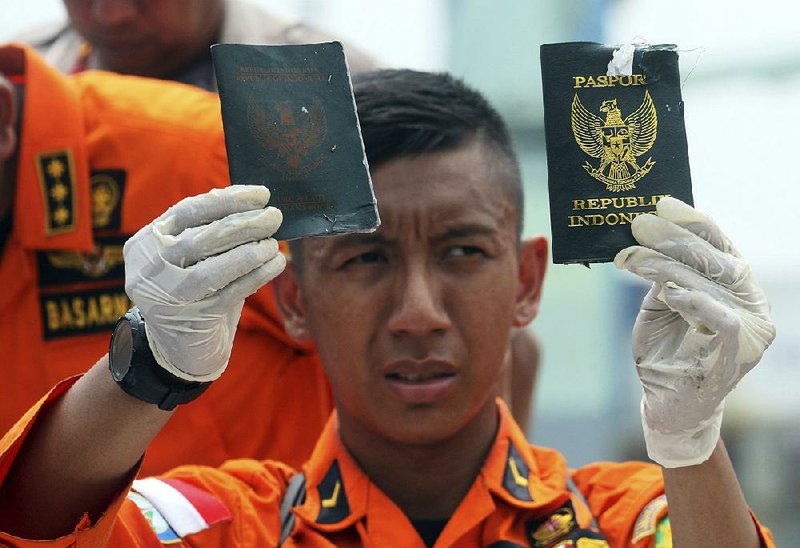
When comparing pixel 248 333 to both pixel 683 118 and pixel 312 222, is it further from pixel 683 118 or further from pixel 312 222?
pixel 683 118

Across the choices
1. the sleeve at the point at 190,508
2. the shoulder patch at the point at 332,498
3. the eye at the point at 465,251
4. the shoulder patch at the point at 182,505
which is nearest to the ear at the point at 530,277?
the eye at the point at 465,251

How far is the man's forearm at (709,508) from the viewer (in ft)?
7.80

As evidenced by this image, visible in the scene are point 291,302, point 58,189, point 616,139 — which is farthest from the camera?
point 58,189

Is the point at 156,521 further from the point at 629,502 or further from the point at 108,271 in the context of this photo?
the point at 108,271

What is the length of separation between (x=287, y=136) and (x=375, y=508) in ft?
2.52

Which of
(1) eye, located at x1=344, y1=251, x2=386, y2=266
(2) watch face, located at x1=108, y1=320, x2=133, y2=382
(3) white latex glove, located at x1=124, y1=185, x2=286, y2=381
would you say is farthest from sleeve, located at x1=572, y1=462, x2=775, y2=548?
(2) watch face, located at x1=108, y1=320, x2=133, y2=382

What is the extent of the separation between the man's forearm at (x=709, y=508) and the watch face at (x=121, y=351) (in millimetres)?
888

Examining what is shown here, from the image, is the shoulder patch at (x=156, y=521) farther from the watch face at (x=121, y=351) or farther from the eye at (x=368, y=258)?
the eye at (x=368, y=258)

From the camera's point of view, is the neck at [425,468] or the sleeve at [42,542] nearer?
the sleeve at [42,542]

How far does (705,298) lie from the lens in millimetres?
2320

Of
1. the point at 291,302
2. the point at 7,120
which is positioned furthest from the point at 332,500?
the point at 7,120

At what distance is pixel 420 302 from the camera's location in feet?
8.78

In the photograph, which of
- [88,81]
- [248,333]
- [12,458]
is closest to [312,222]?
[12,458]

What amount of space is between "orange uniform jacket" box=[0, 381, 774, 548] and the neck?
0.04 meters
